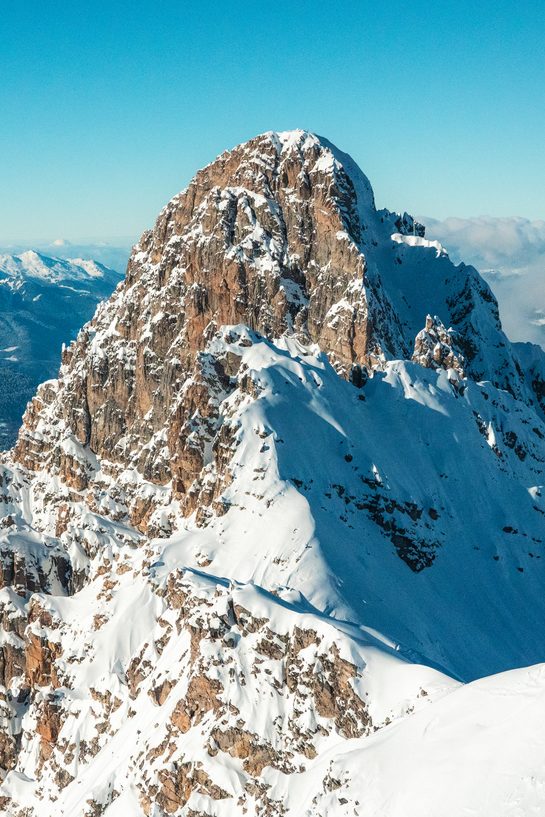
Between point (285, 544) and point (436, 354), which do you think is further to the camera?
point (436, 354)

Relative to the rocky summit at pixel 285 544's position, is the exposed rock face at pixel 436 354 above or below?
above

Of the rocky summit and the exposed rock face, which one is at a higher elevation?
the exposed rock face

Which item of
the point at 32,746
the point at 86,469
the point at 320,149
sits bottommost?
the point at 32,746

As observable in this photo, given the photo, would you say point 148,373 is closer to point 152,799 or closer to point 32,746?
point 32,746

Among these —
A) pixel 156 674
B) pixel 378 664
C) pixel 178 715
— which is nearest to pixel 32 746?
pixel 156 674

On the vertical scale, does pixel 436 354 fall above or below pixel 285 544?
above

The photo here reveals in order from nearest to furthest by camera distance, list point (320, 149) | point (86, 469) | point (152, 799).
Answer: point (152, 799) → point (320, 149) → point (86, 469)

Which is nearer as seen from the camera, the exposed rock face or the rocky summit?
the rocky summit

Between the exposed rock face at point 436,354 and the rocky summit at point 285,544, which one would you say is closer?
the rocky summit at point 285,544
